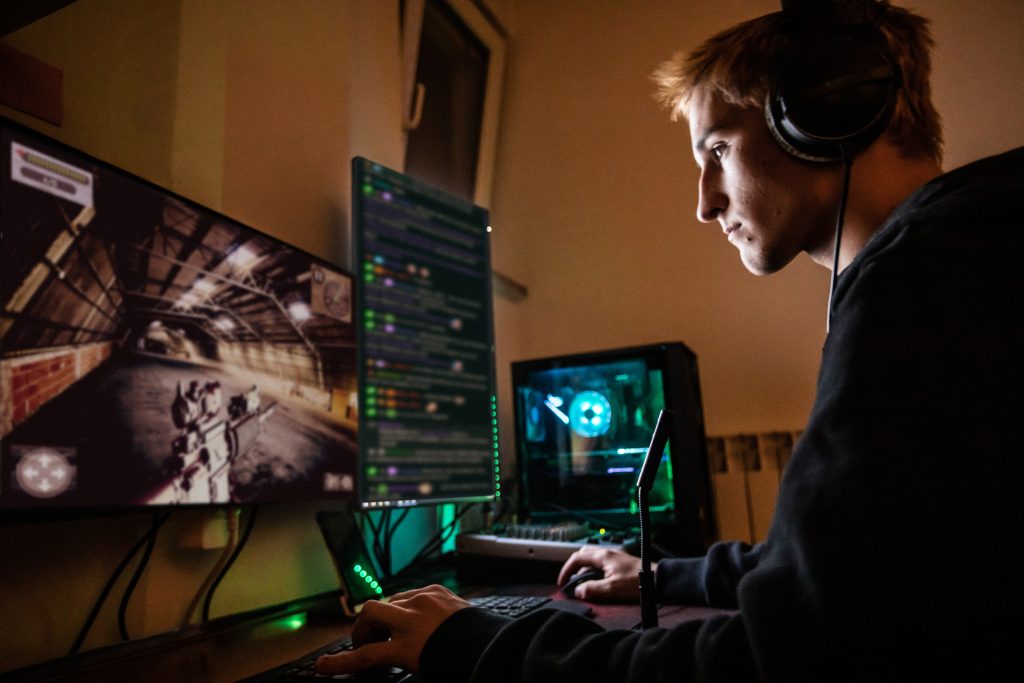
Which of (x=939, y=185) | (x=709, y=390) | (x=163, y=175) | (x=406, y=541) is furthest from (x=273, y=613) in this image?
(x=709, y=390)

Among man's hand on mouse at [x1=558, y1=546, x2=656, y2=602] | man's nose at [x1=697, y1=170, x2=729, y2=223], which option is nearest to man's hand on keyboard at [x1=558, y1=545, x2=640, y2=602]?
man's hand on mouse at [x1=558, y1=546, x2=656, y2=602]

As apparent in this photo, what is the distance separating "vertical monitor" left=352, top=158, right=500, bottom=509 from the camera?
3.77 ft

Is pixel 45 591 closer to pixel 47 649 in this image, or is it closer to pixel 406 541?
pixel 47 649

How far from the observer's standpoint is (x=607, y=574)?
997 mm

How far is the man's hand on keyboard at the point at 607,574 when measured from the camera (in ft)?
3.14

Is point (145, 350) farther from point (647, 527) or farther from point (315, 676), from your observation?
point (647, 527)

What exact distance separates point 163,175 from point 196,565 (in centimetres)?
55

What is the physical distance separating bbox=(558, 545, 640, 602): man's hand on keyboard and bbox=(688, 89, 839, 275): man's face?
1.58 feet

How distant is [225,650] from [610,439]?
101 cm

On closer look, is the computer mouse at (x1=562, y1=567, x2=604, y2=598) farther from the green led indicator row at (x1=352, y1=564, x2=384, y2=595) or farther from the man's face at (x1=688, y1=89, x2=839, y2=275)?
the man's face at (x1=688, y1=89, x2=839, y2=275)

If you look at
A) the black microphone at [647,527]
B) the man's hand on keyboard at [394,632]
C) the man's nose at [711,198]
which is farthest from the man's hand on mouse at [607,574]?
the man's nose at [711,198]

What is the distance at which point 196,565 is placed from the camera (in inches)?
35.5

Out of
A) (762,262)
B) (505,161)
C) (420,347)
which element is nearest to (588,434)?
(420,347)

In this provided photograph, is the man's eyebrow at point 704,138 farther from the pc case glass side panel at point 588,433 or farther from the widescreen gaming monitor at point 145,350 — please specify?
the pc case glass side panel at point 588,433
